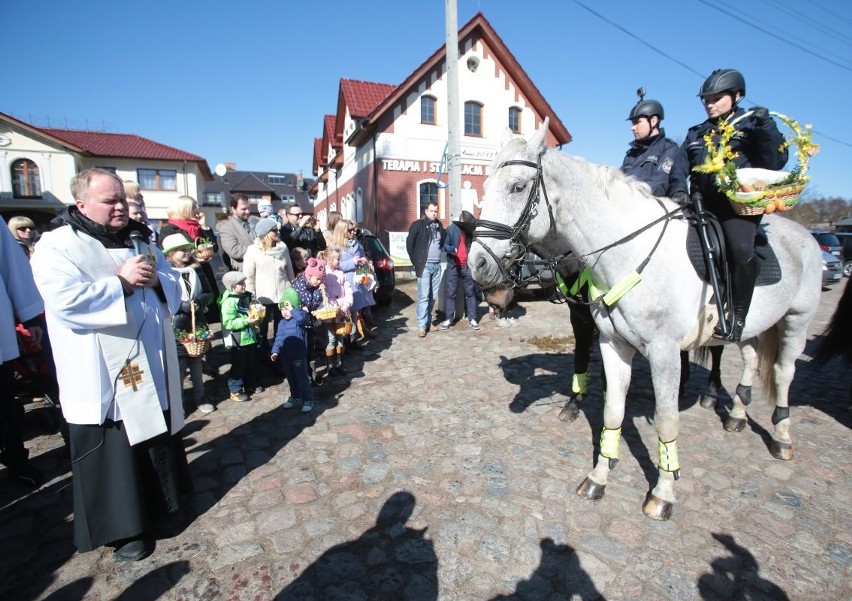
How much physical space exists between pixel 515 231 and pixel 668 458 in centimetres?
196

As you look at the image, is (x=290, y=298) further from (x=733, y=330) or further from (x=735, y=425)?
(x=735, y=425)

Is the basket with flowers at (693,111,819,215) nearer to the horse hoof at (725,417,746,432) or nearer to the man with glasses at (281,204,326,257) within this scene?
the horse hoof at (725,417,746,432)

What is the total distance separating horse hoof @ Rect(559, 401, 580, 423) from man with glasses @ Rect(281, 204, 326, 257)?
4821mm

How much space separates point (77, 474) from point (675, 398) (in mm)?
3889

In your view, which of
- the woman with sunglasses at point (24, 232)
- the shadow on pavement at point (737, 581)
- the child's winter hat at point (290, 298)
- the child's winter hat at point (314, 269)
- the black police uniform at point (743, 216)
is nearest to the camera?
the shadow on pavement at point (737, 581)

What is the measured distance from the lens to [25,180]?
29922 mm

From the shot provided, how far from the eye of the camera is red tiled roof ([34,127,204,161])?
33.5 meters

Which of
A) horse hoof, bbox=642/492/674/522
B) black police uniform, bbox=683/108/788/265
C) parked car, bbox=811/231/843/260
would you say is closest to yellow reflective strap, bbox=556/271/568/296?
black police uniform, bbox=683/108/788/265

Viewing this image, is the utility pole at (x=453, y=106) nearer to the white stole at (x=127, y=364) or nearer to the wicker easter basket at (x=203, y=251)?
the wicker easter basket at (x=203, y=251)

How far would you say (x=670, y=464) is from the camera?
289 centimetres

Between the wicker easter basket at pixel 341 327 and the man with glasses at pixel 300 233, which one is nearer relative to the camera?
the wicker easter basket at pixel 341 327

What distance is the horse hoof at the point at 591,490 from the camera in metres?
2.99

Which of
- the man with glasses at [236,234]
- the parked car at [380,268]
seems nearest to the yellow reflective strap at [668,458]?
the man with glasses at [236,234]

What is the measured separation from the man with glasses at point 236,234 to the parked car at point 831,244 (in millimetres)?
20173
